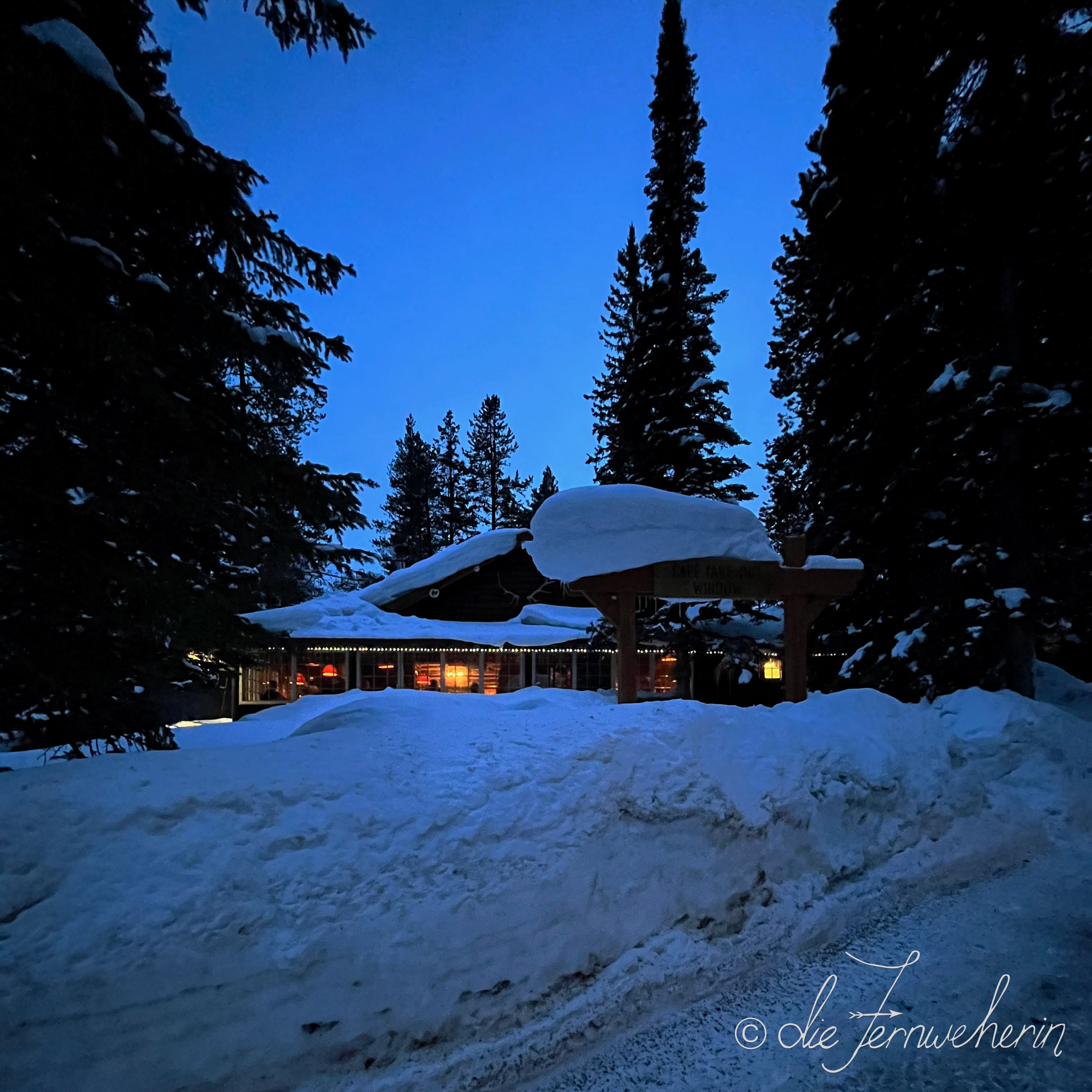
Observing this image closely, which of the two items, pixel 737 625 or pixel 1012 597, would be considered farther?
pixel 737 625

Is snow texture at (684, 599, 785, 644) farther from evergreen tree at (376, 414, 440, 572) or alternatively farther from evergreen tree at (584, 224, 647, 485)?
evergreen tree at (376, 414, 440, 572)

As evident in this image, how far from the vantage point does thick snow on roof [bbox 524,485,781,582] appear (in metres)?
6.25

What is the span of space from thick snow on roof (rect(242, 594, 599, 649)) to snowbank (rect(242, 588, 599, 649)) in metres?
0.02

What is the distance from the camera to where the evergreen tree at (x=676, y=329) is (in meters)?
16.4

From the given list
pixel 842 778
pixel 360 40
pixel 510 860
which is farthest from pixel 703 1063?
pixel 360 40

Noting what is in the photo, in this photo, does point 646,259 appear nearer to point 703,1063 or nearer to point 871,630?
point 871,630

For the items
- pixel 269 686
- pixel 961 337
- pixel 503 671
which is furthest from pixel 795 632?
pixel 269 686

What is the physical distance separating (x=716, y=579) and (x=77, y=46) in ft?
21.7

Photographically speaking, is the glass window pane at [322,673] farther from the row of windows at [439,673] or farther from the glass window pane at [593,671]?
the glass window pane at [593,671]

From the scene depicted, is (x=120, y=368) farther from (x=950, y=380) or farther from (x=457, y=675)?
(x=457, y=675)

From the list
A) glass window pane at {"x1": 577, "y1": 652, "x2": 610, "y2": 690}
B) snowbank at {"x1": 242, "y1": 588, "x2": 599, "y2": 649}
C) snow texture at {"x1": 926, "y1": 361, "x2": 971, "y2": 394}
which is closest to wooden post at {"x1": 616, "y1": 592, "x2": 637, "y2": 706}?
snow texture at {"x1": 926, "y1": 361, "x2": 971, "y2": 394}

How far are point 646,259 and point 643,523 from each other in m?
14.6

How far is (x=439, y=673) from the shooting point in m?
20.5

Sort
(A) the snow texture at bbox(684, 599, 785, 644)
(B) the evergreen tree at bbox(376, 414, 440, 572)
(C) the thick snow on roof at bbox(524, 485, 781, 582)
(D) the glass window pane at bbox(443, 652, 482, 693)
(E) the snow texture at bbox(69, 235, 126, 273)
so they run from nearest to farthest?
(E) the snow texture at bbox(69, 235, 126, 273) → (C) the thick snow on roof at bbox(524, 485, 781, 582) → (A) the snow texture at bbox(684, 599, 785, 644) → (D) the glass window pane at bbox(443, 652, 482, 693) → (B) the evergreen tree at bbox(376, 414, 440, 572)
